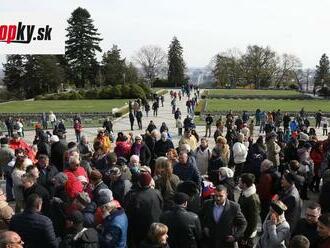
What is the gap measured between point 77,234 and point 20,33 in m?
29.6

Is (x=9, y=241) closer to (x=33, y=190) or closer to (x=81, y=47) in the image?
(x=33, y=190)

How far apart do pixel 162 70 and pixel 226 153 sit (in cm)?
11449

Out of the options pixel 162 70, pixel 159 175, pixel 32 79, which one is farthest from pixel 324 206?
pixel 162 70

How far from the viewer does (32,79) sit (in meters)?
70.3

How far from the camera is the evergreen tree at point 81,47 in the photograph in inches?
3041

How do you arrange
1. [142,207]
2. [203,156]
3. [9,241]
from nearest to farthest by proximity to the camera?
[9,241] < [142,207] < [203,156]

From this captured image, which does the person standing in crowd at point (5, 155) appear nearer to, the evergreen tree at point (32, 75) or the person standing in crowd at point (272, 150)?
the person standing in crowd at point (272, 150)

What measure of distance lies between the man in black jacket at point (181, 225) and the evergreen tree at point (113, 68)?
231ft

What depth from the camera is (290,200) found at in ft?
23.7

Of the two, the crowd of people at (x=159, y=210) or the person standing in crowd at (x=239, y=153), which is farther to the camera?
the person standing in crowd at (x=239, y=153)

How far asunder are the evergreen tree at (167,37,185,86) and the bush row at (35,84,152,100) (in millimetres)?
38491

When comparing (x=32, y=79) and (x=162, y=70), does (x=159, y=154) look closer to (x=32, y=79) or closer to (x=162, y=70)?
(x=32, y=79)

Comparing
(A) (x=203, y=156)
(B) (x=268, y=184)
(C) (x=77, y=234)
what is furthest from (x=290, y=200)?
(A) (x=203, y=156)

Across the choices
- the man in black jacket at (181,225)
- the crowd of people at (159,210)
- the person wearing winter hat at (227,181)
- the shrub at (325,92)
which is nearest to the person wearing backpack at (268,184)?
the crowd of people at (159,210)
